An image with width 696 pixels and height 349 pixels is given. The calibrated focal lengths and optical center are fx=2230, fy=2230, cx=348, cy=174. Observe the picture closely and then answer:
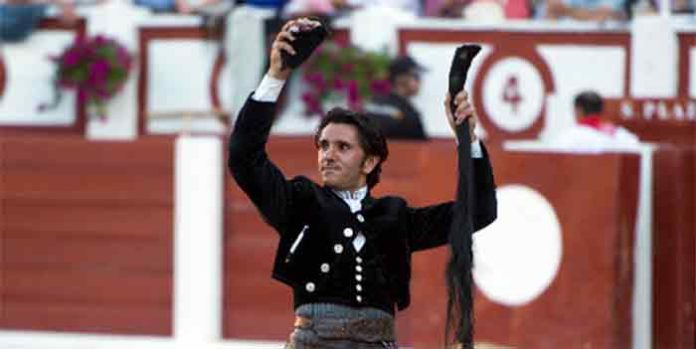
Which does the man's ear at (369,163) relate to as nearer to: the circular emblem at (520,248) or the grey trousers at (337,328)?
the grey trousers at (337,328)

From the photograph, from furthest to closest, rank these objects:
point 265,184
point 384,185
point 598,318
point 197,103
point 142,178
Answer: point 197,103
point 142,178
point 384,185
point 598,318
point 265,184

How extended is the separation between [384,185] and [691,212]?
1.43 m

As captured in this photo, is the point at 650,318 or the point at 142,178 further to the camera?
the point at 142,178

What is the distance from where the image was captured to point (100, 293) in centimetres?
1054

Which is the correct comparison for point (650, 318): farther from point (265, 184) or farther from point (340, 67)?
point (265, 184)

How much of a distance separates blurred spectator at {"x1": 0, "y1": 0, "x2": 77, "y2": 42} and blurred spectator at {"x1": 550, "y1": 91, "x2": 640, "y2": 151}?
3.22m

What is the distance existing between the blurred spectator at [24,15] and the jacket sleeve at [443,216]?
6740 millimetres

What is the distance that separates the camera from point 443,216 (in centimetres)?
481

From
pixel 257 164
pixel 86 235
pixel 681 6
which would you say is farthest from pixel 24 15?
pixel 257 164

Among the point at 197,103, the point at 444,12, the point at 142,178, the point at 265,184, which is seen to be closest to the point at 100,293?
the point at 142,178

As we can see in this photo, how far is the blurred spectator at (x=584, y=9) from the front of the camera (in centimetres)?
1059

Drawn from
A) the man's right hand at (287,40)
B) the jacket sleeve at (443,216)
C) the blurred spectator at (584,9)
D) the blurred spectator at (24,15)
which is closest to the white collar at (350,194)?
the jacket sleeve at (443,216)

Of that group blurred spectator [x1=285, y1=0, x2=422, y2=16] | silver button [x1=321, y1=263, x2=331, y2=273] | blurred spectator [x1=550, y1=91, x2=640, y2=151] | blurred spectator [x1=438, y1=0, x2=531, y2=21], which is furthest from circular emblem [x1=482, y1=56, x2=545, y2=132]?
silver button [x1=321, y1=263, x2=331, y2=273]

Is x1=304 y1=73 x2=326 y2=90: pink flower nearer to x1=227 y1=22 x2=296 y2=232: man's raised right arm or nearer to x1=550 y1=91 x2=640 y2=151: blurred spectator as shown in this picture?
x1=550 y1=91 x2=640 y2=151: blurred spectator
